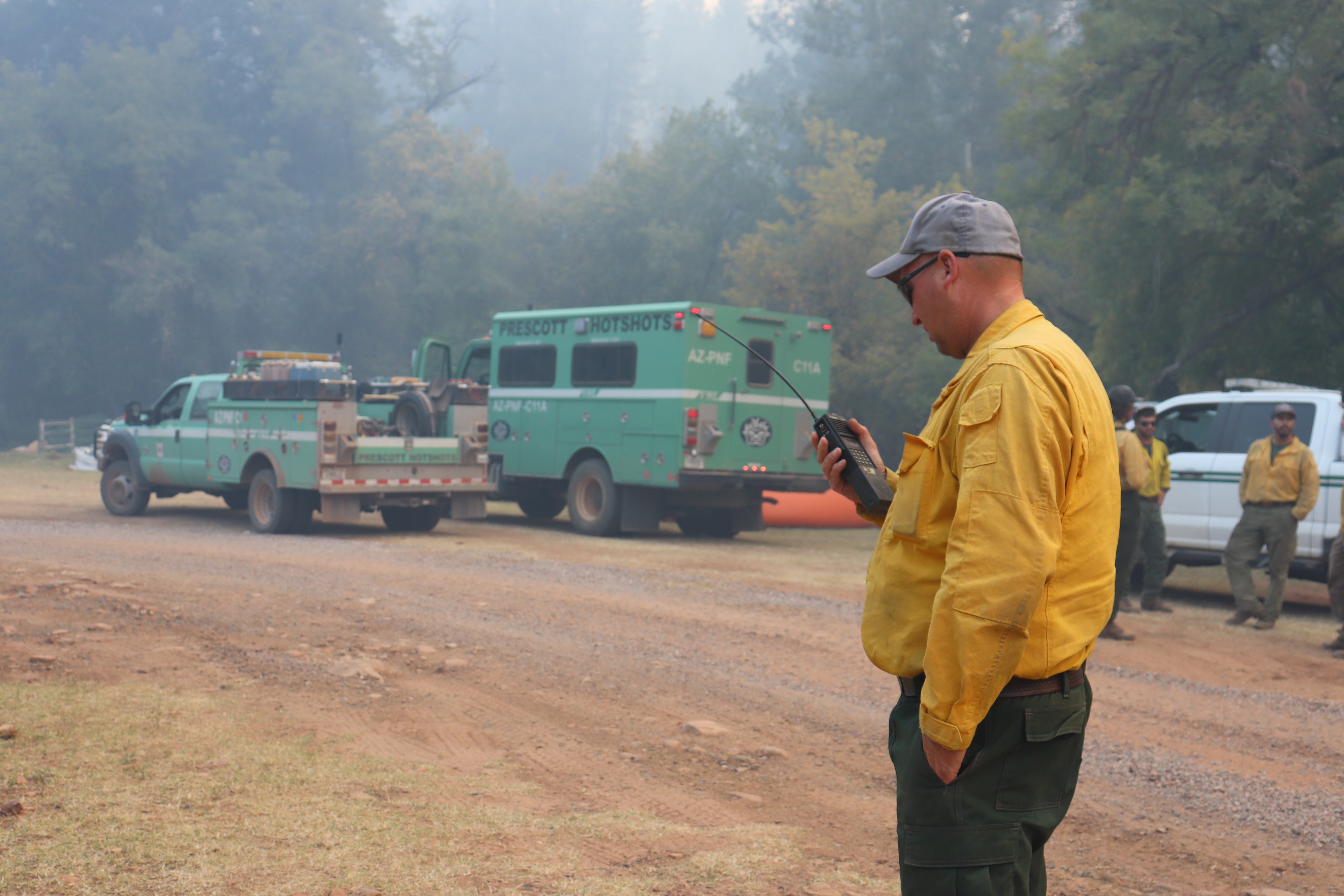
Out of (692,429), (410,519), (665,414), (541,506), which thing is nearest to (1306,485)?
(692,429)

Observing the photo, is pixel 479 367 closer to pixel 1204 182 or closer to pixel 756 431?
pixel 756 431

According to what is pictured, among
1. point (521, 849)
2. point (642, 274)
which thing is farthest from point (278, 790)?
point (642, 274)

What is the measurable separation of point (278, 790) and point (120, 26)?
5662 cm

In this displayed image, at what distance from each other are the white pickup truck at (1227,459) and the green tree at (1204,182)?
4.68 m

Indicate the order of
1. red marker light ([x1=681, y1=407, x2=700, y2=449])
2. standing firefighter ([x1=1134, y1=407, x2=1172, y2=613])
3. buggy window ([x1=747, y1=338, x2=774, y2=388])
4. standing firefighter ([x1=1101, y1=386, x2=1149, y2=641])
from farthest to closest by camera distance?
1. buggy window ([x1=747, y1=338, x2=774, y2=388])
2. red marker light ([x1=681, y1=407, x2=700, y2=449])
3. standing firefighter ([x1=1134, y1=407, x2=1172, y2=613])
4. standing firefighter ([x1=1101, y1=386, x2=1149, y2=641])

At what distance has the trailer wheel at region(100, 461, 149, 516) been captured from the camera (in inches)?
704

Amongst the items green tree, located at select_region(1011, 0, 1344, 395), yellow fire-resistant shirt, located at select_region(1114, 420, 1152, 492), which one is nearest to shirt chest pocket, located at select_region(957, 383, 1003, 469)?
yellow fire-resistant shirt, located at select_region(1114, 420, 1152, 492)

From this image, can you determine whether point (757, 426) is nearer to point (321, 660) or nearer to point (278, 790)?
point (321, 660)

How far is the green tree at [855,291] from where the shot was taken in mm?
29250

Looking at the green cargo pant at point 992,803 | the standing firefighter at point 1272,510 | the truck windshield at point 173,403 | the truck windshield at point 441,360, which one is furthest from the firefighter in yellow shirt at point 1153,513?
the truck windshield at point 173,403

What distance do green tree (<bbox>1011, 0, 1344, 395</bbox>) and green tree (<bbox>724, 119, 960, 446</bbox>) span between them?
7.42 m

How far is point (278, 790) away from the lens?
494 centimetres

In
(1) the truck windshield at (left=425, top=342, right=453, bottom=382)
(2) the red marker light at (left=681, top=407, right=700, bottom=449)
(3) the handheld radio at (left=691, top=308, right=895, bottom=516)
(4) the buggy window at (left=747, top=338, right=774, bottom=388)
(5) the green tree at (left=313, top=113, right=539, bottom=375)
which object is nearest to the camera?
(3) the handheld radio at (left=691, top=308, right=895, bottom=516)

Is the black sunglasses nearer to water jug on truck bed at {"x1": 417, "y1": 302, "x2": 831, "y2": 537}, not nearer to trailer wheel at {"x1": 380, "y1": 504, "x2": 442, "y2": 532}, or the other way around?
water jug on truck bed at {"x1": 417, "y1": 302, "x2": 831, "y2": 537}
